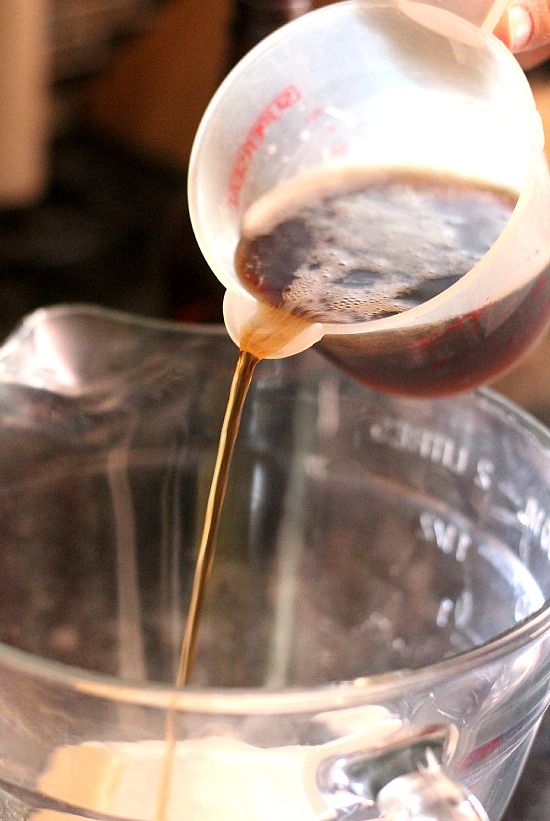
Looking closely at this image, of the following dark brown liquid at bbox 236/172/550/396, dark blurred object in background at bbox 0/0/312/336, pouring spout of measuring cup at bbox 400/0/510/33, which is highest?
pouring spout of measuring cup at bbox 400/0/510/33

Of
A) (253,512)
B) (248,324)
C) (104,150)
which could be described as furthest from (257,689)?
(104,150)

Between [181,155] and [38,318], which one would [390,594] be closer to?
[38,318]

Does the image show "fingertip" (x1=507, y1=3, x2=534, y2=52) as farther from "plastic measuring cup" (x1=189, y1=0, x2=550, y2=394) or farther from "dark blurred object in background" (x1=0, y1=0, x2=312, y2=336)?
"dark blurred object in background" (x1=0, y1=0, x2=312, y2=336)

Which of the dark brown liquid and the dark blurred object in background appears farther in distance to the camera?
the dark blurred object in background

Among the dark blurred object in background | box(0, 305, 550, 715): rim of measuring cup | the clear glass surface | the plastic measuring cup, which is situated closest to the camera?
box(0, 305, 550, 715): rim of measuring cup

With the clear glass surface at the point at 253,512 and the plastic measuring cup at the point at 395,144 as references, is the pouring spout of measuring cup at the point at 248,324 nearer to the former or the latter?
the plastic measuring cup at the point at 395,144

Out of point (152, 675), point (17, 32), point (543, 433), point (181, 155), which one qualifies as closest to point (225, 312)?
point (543, 433)

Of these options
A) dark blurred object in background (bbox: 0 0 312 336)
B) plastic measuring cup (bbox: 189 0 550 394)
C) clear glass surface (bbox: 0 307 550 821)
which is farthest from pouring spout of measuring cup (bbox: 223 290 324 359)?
dark blurred object in background (bbox: 0 0 312 336)
